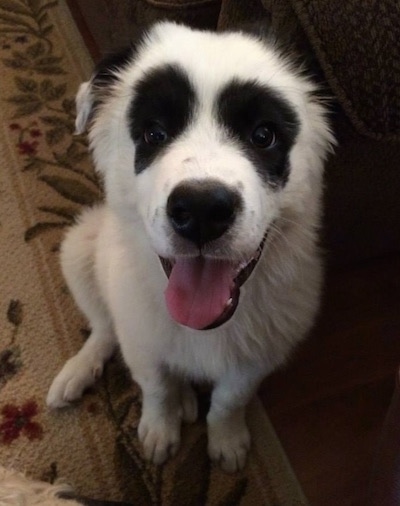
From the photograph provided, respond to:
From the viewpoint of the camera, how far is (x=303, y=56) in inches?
42.8

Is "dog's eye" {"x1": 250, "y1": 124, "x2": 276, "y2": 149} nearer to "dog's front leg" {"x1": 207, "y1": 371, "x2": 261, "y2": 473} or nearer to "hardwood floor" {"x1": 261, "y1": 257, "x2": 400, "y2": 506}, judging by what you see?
"dog's front leg" {"x1": 207, "y1": 371, "x2": 261, "y2": 473}

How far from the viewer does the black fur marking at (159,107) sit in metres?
0.99

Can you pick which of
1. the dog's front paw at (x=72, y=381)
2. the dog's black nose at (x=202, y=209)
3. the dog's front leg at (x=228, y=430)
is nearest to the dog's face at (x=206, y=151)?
the dog's black nose at (x=202, y=209)

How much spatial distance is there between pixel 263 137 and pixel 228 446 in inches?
28.3

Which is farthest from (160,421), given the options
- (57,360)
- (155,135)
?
(155,135)

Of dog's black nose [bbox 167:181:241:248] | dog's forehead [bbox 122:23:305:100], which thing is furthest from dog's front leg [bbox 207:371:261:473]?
dog's forehead [bbox 122:23:305:100]

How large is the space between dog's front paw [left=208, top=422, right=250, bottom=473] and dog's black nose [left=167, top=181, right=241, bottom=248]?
0.63 m

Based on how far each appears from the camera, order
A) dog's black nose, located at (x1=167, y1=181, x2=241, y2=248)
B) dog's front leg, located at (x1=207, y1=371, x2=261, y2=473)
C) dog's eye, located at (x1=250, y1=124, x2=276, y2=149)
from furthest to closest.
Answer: dog's front leg, located at (x1=207, y1=371, x2=261, y2=473)
dog's eye, located at (x1=250, y1=124, x2=276, y2=149)
dog's black nose, located at (x1=167, y1=181, x2=241, y2=248)

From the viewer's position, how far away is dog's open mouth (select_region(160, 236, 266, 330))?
1.05 metres

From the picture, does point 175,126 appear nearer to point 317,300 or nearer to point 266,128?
point 266,128

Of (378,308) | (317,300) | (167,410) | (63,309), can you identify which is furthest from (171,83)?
(378,308)

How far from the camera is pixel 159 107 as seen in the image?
1.01 m

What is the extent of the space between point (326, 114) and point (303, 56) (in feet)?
0.34

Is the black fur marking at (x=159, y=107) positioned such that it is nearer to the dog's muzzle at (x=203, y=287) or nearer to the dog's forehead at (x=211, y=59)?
the dog's forehead at (x=211, y=59)
